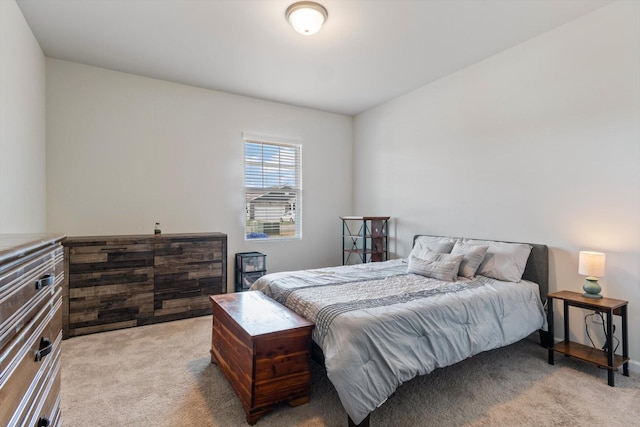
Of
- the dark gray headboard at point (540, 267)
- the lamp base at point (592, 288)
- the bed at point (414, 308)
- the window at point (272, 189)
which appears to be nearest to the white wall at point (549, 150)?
the dark gray headboard at point (540, 267)

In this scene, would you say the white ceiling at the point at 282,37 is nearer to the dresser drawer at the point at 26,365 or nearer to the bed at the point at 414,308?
the bed at the point at 414,308

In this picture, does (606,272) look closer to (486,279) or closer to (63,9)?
(486,279)

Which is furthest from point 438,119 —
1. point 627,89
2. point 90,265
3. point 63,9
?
point 90,265

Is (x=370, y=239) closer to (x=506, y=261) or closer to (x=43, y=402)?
(x=506, y=261)

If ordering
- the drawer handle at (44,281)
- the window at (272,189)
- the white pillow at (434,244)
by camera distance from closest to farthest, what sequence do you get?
the drawer handle at (44,281) < the white pillow at (434,244) < the window at (272,189)

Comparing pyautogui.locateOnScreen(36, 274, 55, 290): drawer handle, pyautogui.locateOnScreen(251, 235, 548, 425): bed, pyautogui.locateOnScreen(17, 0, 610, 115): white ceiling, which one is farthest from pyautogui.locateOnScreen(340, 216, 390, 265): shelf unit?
pyautogui.locateOnScreen(36, 274, 55, 290): drawer handle

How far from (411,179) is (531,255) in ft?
5.78

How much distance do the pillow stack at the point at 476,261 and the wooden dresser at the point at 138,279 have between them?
7.73ft

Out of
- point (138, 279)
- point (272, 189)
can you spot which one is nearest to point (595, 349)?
point (272, 189)

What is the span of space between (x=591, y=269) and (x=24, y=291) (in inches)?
132

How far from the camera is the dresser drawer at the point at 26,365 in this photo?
78 centimetres

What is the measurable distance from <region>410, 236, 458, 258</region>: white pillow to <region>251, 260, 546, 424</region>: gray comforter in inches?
21.4

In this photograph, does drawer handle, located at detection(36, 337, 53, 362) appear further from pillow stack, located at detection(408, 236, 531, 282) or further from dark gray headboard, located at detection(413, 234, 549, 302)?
dark gray headboard, located at detection(413, 234, 549, 302)

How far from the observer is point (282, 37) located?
2.98 m
